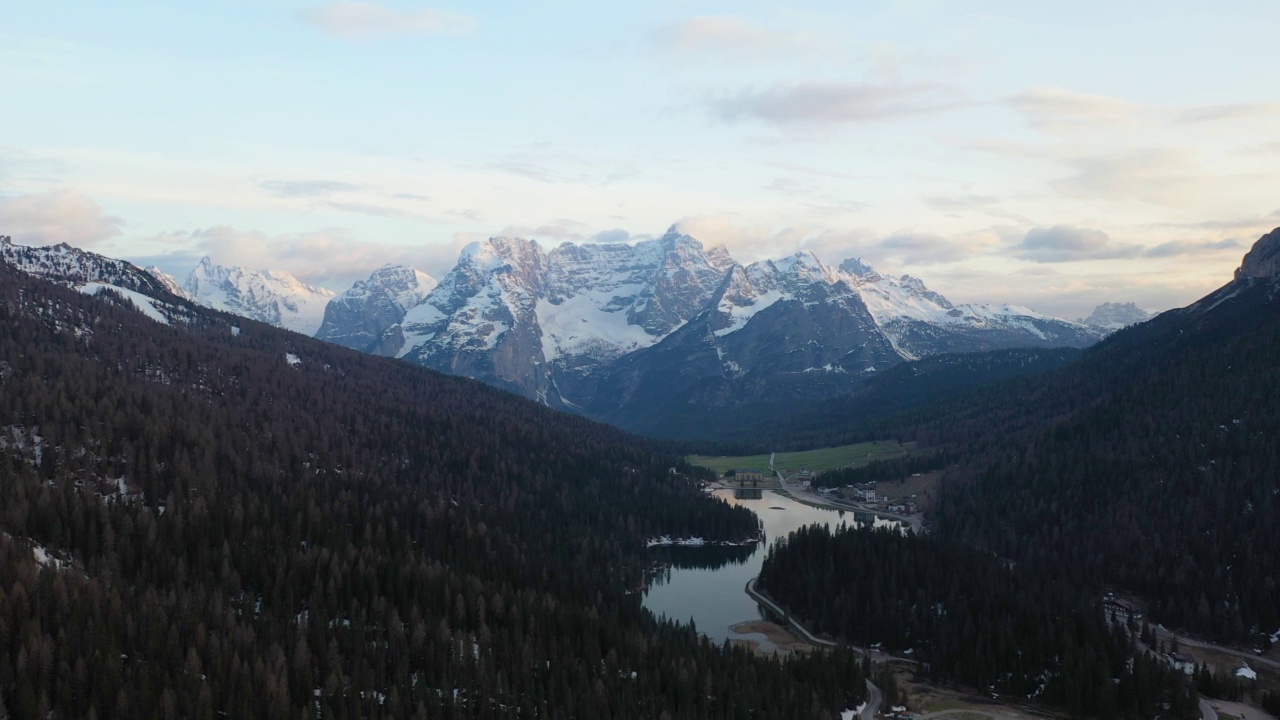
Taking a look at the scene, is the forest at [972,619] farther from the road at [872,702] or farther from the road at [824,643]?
the road at [872,702]

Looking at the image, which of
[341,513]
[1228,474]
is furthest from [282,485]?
[1228,474]

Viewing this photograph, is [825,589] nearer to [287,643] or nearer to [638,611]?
[638,611]

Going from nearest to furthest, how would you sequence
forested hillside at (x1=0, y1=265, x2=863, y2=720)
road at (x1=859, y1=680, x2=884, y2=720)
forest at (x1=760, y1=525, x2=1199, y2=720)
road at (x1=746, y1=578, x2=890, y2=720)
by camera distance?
forested hillside at (x1=0, y1=265, x2=863, y2=720) < road at (x1=859, y1=680, x2=884, y2=720) < road at (x1=746, y1=578, x2=890, y2=720) < forest at (x1=760, y1=525, x2=1199, y2=720)

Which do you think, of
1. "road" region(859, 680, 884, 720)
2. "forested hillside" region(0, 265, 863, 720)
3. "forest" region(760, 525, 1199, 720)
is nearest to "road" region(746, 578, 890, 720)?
"road" region(859, 680, 884, 720)

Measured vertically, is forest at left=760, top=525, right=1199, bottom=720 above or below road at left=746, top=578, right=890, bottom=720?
above

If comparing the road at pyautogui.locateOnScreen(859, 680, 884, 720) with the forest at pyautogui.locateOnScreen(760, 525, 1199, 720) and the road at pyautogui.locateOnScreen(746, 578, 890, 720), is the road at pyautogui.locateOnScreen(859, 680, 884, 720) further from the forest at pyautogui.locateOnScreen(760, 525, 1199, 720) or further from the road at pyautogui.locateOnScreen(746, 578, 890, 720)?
the forest at pyautogui.locateOnScreen(760, 525, 1199, 720)

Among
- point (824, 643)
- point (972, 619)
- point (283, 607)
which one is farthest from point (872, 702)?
point (283, 607)

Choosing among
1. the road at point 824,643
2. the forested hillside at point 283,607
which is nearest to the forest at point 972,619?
the road at point 824,643

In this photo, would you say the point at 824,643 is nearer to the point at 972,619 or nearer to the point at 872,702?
the point at 972,619
